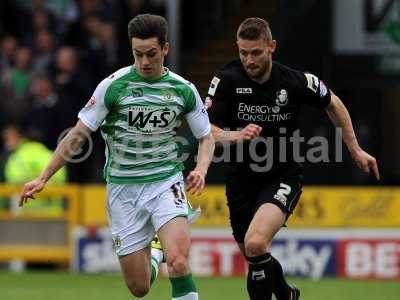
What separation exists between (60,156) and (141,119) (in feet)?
2.11

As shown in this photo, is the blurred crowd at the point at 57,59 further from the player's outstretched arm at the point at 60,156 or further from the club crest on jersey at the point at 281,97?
the player's outstretched arm at the point at 60,156

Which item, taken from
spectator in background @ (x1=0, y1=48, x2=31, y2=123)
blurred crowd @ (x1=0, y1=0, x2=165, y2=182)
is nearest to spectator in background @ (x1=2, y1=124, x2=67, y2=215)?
blurred crowd @ (x1=0, y1=0, x2=165, y2=182)

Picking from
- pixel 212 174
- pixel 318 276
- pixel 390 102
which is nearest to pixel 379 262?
pixel 318 276

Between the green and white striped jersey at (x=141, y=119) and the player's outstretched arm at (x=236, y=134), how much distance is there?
0.21 metres

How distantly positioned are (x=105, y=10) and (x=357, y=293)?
7935 millimetres

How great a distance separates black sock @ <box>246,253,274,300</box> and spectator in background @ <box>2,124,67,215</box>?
697 cm

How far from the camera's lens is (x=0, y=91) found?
1845cm

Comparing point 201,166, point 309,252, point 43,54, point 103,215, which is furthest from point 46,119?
Answer: point 201,166

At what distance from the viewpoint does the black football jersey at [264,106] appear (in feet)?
32.5

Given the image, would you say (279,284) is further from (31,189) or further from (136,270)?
(31,189)

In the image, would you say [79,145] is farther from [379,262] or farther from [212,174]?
[212,174]

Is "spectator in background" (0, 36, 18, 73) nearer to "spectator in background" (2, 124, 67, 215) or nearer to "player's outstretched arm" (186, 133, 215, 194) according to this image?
"spectator in background" (2, 124, 67, 215)

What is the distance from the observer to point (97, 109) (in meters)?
9.05

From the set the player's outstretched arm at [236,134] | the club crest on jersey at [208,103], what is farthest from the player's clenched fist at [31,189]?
the club crest on jersey at [208,103]
